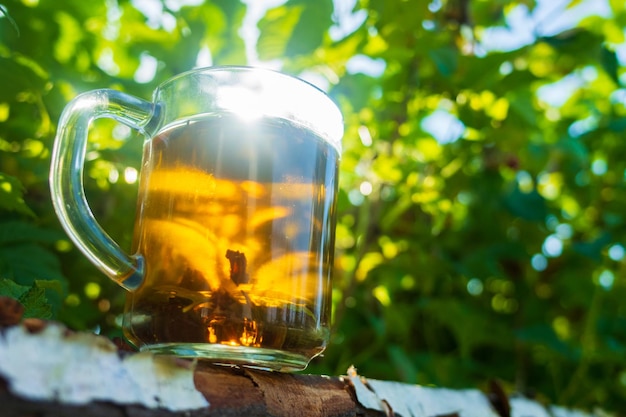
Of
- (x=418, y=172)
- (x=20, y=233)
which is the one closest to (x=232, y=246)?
(x=20, y=233)

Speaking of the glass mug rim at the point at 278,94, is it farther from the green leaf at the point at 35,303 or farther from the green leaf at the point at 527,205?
the green leaf at the point at 527,205

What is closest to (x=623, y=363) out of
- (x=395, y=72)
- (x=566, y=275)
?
(x=566, y=275)

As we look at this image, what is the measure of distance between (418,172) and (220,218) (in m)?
0.64

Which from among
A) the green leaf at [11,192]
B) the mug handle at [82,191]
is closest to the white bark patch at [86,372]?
the mug handle at [82,191]

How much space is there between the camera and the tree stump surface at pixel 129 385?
309mm

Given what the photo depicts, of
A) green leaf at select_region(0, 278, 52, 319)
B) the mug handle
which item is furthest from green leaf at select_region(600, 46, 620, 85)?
green leaf at select_region(0, 278, 52, 319)

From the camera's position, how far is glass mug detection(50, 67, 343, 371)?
0.43 m

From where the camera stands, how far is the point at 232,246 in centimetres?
A: 45

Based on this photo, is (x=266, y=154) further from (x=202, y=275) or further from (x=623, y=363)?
(x=623, y=363)

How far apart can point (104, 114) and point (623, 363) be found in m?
1.15

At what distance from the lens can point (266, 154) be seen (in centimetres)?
47

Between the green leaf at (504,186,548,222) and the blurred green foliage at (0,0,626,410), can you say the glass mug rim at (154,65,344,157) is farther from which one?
the green leaf at (504,186,548,222)

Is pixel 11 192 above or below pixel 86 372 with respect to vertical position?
above

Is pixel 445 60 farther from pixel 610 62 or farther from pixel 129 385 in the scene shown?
pixel 129 385
